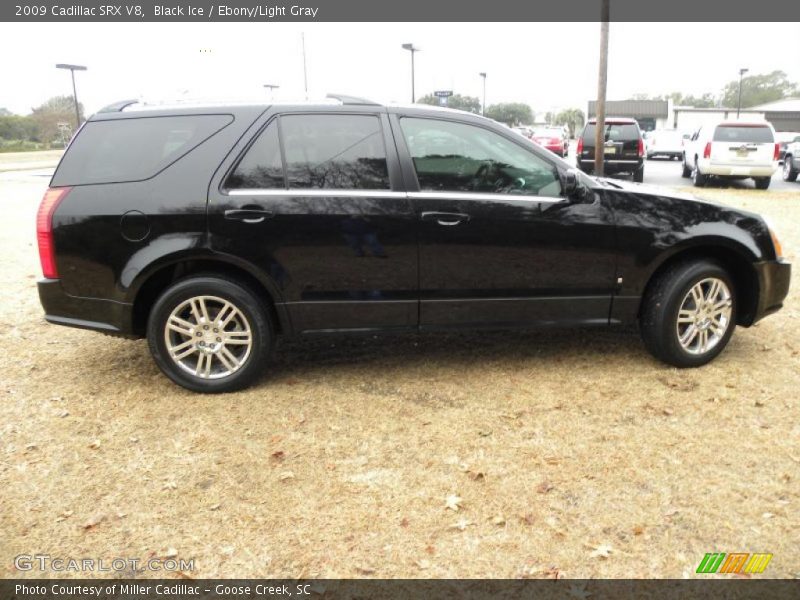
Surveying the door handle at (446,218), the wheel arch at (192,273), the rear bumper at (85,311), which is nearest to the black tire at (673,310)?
the door handle at (446,218)

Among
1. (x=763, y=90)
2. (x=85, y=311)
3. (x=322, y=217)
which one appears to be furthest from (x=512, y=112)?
(x=85, y=311)

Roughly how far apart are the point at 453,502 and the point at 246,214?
2.11 m

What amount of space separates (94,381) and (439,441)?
2.51 metres

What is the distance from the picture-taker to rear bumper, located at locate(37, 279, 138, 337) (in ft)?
13.3

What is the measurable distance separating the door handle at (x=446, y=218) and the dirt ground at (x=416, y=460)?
3.51ft

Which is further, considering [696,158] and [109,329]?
[696,158]

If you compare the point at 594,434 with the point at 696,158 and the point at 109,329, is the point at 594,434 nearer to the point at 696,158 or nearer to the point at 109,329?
the point at 109,329

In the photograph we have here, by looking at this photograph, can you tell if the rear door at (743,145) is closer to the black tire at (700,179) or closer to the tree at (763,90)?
the black tire at (700,179)

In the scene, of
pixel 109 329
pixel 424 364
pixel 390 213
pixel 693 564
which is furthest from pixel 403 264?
pixel 693 564

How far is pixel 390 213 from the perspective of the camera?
402cm

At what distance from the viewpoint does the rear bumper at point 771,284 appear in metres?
4.41

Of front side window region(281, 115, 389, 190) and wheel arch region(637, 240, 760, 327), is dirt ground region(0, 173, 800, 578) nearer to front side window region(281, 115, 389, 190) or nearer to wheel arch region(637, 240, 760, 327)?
wheel arch region(637, 240, 760, 327)

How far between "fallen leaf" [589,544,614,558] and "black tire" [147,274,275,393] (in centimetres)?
235

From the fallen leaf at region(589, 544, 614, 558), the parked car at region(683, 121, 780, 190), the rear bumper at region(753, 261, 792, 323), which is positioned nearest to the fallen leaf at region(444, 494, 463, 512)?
the fallen leaf at region(589, 544, 614, 558)
